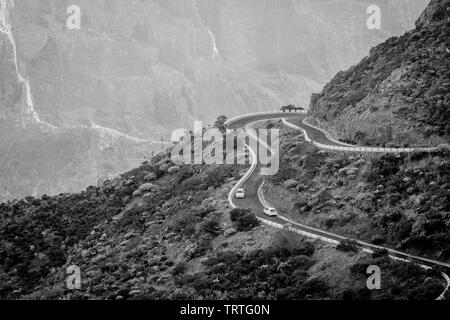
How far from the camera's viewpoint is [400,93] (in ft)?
281

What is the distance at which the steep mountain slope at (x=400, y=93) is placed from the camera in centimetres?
7969

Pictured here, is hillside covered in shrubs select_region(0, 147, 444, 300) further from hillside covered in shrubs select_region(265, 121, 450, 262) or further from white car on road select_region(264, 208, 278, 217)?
hillside covered in shrubs select_region(265, 121, 450, 262)

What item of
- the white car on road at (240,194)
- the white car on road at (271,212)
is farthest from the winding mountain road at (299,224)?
the white car on road at (240,194)

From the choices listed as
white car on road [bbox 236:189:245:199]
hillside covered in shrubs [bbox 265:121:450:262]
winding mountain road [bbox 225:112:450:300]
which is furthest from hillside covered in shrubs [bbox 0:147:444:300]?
hillside covered in shrubs [bbox 265:121:450:262]

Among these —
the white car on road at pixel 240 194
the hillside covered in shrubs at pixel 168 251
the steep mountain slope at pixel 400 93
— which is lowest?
the hillside covered in shrubs at pixel 168 251

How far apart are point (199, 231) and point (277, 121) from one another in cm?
3980

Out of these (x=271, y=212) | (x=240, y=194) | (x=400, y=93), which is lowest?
(x=271, y=212)

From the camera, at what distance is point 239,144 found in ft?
350

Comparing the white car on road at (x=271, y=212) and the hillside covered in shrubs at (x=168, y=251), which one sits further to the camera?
the white car on road at (x=271, y=212)

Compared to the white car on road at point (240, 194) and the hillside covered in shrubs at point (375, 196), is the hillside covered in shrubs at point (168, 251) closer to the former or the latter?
the white car on road at point (240, 194)

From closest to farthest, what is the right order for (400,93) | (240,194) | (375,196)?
(375,196) < (240,194) < (400,93)

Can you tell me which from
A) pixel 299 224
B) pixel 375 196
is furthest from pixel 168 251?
pixel 375 196

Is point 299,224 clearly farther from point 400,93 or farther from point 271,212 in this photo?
point 400,93

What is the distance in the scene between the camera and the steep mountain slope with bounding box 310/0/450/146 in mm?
79688
